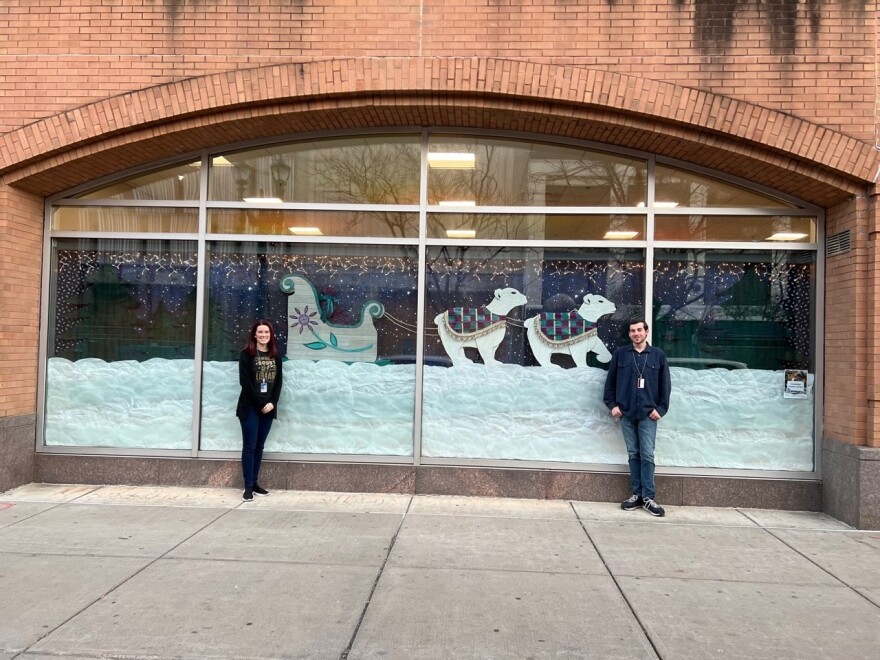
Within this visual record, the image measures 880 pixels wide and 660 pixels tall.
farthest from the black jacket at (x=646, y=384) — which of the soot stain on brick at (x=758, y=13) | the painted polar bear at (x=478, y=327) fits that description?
the soot stain on brick at (x=758, y=13)

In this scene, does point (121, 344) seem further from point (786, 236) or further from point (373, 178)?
point (786, 236)

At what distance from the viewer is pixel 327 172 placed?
7.25 metres

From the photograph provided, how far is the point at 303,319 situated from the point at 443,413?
1817 millimetres

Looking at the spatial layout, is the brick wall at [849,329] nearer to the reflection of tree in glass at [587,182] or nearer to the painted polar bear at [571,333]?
the reflection of tree in glass at [587,182]

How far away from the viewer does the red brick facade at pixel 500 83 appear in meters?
6.22

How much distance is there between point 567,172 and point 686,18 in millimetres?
1798

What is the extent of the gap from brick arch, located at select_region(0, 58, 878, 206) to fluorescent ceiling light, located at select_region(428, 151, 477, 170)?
0.39m

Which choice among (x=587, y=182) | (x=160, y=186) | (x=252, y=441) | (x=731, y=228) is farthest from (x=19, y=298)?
(x=731, y=228)

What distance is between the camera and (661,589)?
4.52m

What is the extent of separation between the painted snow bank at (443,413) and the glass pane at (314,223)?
1.43m

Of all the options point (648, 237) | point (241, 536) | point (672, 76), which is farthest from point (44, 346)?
point (672, 76)

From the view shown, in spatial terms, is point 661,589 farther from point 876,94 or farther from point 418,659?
point 876,94

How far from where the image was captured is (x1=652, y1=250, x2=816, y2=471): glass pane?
682cm

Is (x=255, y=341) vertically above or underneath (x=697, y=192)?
underneath
